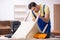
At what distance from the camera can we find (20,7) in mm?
5219

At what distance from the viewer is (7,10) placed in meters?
5.21

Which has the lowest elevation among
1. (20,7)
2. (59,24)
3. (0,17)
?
(59,24)

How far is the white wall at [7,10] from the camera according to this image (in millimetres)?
5180

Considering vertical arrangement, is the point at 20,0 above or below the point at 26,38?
above

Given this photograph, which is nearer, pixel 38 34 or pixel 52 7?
pixel 38 34

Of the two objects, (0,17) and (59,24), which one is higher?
(0,17)

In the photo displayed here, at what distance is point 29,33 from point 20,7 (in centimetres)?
396

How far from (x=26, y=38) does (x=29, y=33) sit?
0.06m

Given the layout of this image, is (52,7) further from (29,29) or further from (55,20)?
(29,29)

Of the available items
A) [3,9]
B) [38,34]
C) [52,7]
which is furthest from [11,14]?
[38,34]

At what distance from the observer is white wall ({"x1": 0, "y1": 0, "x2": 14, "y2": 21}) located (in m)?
5.18

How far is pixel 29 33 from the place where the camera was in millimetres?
1321

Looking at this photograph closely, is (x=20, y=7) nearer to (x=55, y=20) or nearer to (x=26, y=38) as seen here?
(x=55, y=20)

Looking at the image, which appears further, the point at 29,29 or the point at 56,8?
the point at 56,8
